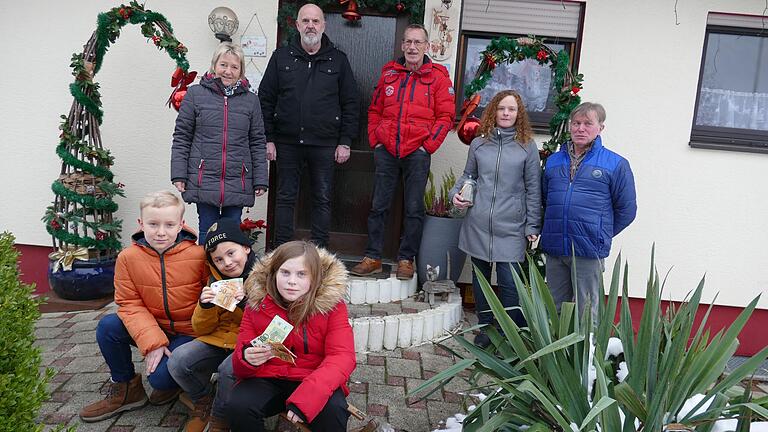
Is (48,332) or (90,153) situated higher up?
(90,153)

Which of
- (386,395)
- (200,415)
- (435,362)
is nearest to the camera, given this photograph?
(200,415)

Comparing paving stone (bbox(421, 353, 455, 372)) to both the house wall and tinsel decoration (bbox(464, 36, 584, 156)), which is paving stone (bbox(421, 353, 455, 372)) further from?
tinsel decoration (bbox(464, 36, 584, 156))

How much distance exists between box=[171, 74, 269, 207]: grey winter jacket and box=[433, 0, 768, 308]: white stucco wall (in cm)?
186

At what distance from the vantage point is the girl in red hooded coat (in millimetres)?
2211

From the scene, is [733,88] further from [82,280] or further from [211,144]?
[82,280]

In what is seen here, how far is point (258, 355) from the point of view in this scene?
2.18 meters

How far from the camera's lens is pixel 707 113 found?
4.77 m

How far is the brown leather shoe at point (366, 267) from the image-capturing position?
415 centimetres

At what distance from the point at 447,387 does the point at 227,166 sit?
6.89 feet

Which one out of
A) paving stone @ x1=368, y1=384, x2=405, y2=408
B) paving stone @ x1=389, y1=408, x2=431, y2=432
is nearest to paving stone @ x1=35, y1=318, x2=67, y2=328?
paving stone @ x1=368, y1=384, x2=405, y2=408

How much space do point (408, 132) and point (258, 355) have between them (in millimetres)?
2341

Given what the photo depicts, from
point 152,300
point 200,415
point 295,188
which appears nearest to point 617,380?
point 200,415

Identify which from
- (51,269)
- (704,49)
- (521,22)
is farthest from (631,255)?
(51,269)

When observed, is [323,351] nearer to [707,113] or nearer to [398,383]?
[398,383]
